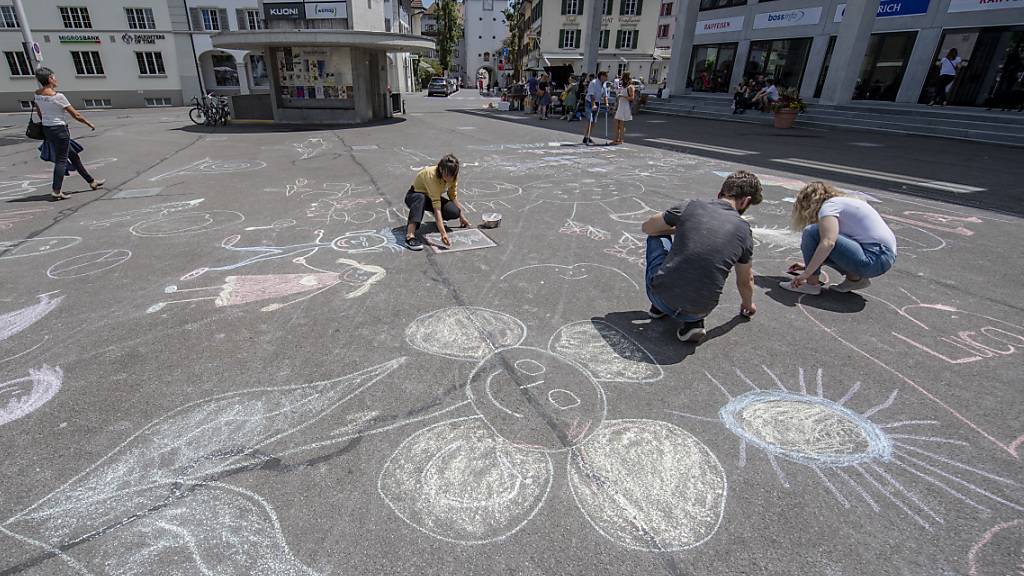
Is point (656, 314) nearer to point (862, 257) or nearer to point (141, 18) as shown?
point (862, 257)

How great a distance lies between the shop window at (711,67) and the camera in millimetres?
25609

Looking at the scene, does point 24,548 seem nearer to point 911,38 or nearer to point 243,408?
point 243,408

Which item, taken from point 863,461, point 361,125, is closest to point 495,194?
point 863,461

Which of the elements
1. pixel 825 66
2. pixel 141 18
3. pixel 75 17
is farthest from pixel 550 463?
pixel 75 17

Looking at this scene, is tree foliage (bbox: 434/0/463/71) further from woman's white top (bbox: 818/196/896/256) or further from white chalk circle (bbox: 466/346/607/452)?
white chalk circle (bbox: 466/346/607/452)

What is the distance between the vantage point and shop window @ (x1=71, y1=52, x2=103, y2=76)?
29.1 metres

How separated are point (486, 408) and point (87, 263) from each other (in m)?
4.65

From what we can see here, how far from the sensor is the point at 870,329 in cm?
354

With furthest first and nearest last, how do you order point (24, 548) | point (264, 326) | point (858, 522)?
point (264, 326)
point (858, 522)
point (24, 548)

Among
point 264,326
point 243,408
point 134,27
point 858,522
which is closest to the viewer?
point 858,522

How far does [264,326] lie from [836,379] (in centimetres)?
399

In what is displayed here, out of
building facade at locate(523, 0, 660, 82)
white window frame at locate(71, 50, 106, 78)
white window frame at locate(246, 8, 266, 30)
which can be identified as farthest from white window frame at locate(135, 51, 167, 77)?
building facade at locate(523, 0, 660, 82)

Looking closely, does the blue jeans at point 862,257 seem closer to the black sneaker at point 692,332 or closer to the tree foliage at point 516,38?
the black sneaker at point 692,332

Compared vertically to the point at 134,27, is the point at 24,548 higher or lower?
lower
